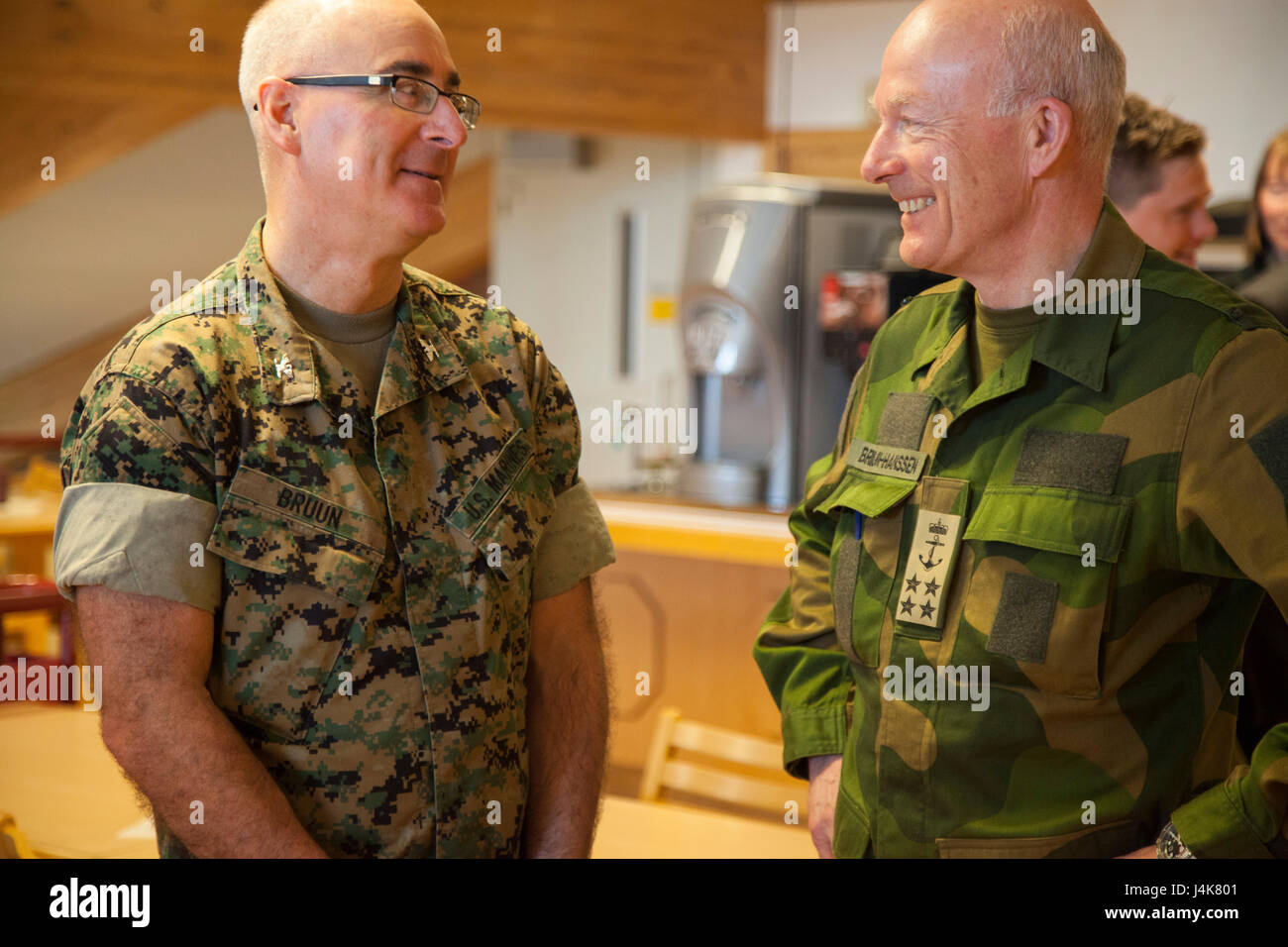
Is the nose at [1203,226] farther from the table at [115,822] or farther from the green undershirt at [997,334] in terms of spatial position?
the table at [115,822]

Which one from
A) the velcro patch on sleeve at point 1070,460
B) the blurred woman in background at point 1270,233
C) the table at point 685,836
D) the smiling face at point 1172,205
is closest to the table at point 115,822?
the table at point 685,836

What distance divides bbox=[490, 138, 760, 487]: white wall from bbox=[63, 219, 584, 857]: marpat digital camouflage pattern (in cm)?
534

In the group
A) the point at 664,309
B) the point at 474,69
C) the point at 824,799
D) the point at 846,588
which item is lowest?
the point at 824,799

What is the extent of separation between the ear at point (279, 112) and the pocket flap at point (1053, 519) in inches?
33.9

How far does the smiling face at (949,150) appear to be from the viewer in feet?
4.49

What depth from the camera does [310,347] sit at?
136cm

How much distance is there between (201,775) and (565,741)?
47cm

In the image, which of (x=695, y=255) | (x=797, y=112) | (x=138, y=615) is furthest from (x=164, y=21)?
(x=138, y=615)

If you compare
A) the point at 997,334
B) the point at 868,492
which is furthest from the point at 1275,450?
the point at 868,492

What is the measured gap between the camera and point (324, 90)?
4.41 ft

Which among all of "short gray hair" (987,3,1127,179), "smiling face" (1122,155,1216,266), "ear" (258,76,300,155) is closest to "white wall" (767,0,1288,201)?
"smiling face" (1122,155,1216,266)

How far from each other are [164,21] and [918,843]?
3870mm

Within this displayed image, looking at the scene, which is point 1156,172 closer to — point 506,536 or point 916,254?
point 916,254

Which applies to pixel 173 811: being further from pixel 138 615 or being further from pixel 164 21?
pixel 164 21
